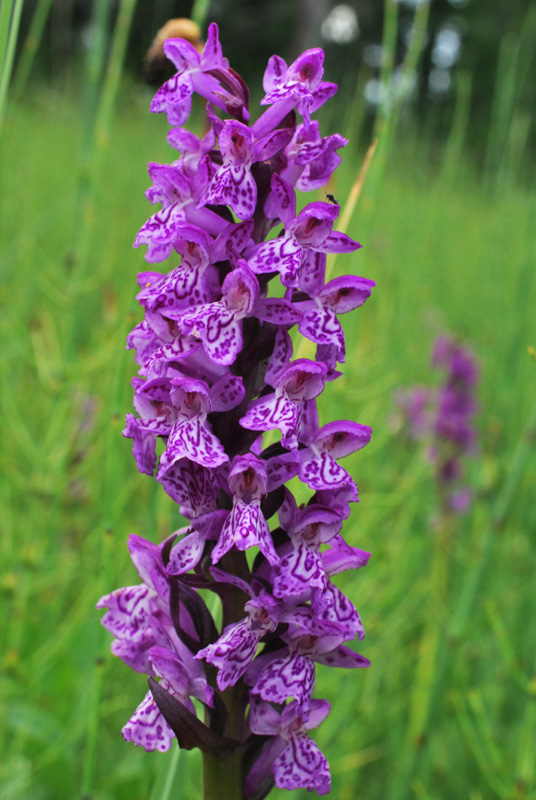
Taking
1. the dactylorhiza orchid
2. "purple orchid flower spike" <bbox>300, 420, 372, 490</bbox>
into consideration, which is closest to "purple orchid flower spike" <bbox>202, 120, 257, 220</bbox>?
the dactylorhiza orchid

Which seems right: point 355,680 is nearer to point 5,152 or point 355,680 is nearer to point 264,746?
point 264,746

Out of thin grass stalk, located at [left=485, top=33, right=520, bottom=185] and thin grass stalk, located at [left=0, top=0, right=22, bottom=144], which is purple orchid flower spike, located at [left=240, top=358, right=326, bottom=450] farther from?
thin grass stalk, located at [left=485, top=33, right=520, bottom=185]

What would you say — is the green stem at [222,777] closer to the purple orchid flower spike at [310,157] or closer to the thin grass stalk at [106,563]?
the thin grass stalk at [106,563]

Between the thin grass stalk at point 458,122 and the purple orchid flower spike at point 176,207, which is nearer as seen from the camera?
the purple orchid flower spike at point 176,207

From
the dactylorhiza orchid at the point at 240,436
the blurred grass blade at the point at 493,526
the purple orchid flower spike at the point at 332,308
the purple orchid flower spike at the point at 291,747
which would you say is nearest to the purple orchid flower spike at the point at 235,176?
the dactylorhiza orchid at the point at 240,436

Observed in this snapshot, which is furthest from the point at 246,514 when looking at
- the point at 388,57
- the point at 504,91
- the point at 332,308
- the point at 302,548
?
the point at 504,91

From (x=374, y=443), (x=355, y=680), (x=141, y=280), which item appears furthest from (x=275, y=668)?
(x=374, y=443)

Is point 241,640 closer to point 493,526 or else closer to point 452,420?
point 493,526
